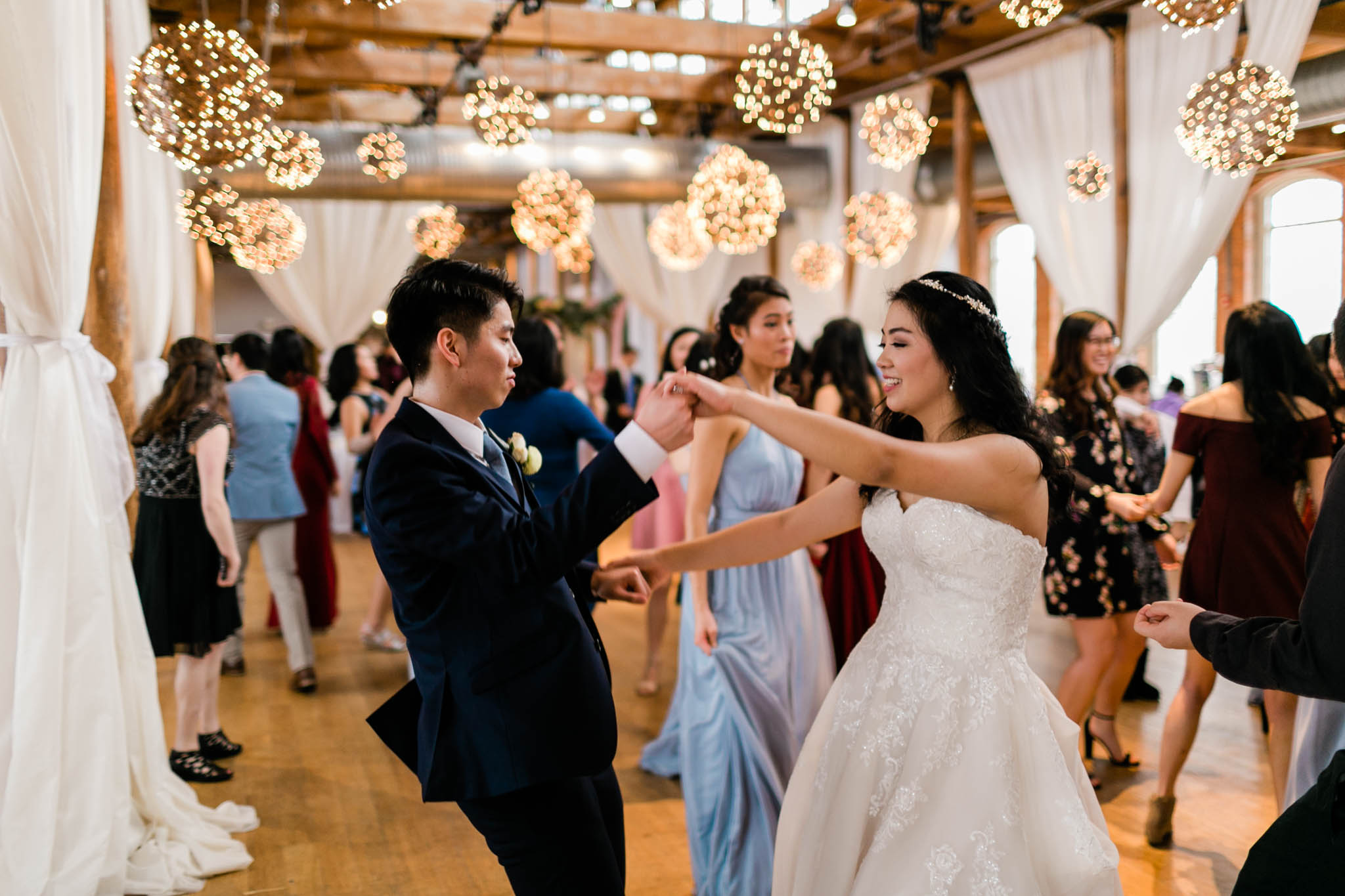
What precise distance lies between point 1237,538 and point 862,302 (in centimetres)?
597

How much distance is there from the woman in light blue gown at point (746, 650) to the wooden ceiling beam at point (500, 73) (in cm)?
519

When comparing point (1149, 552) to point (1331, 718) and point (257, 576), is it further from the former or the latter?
point (257, 576)

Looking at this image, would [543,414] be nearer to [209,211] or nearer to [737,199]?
[737,199]

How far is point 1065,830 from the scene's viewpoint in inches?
63.4

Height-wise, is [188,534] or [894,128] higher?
[894,128]

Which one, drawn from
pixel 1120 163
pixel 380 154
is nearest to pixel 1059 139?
pixel 1120 163

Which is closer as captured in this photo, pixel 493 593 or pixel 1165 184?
pixel 493 593

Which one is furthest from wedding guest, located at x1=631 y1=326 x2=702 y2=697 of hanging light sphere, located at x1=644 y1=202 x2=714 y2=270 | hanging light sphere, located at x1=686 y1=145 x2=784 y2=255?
hanging light sphere, located at x1=644 y1=202 x2=714 y2=270

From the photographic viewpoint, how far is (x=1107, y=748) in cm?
376

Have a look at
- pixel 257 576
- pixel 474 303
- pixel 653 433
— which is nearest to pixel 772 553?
pixel 653 433

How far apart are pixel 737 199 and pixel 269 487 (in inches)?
103

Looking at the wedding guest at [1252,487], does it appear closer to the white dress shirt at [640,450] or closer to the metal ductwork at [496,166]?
the white dress shirt at [640,450]

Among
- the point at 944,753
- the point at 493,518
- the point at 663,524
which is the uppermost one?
the point at 493,518

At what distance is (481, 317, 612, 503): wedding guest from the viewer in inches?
142
